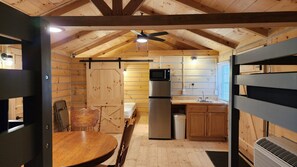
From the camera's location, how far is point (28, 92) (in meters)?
0.67

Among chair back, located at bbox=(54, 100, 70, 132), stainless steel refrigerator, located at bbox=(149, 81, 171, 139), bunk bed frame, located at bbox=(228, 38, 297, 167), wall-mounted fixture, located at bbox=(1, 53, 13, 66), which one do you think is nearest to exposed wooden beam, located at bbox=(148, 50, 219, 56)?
stainless steel refrigerator, located at bbox=(149, 81, 171, 139)

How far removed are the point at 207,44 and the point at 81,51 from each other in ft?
11.4

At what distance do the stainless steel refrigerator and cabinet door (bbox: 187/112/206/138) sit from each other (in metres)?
0.52

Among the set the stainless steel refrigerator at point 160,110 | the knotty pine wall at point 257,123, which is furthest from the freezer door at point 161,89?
the knotty pine wall at point 257,123

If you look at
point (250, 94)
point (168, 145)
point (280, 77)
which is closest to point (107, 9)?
point (250, 94)

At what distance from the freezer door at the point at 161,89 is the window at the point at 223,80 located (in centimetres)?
149

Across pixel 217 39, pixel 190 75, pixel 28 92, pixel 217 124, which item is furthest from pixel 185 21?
pixel 190 75

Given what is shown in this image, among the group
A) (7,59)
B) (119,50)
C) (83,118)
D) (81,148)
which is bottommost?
(81,148)

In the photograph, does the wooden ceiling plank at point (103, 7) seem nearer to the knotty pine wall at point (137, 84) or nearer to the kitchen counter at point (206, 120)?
the kitchen counter at point (206, 120)

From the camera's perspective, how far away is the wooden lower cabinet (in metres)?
5.04

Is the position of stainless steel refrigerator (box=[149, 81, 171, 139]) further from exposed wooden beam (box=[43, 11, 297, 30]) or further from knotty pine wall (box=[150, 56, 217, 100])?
exposed wooden beam (box=[43, 11, 297, 30])

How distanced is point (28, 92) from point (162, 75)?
4.62m

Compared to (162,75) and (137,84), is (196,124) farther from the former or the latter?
(137,84)

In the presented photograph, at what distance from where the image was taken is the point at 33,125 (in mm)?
710
